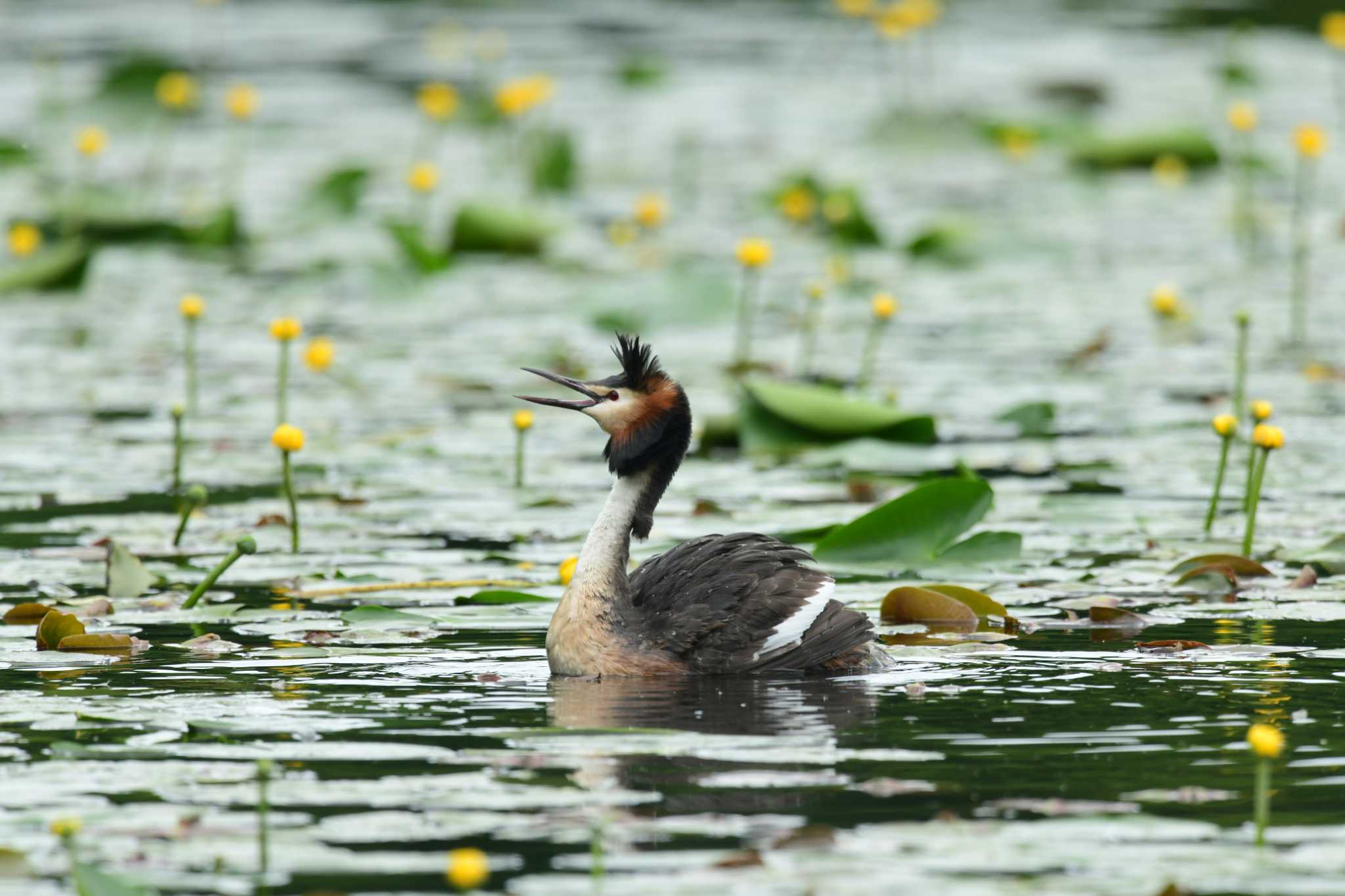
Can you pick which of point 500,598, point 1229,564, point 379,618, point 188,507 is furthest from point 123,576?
point 1229,564

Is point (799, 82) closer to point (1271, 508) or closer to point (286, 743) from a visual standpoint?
point (1271, 508)

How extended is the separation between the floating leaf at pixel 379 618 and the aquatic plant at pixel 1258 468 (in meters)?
2.97

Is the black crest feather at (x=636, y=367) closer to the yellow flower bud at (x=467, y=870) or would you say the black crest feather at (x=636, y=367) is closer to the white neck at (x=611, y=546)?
A: the white neck at (x=611, y=546)

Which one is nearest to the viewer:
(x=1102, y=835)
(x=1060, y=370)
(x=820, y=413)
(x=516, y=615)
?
(x=1102, y=835)

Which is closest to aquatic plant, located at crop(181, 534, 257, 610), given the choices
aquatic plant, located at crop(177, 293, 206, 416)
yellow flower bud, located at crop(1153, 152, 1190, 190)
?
aquatic plant, located at crop(177, 293, 206, 416)

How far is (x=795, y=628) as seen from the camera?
23.3 ft

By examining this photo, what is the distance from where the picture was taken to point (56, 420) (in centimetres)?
1180

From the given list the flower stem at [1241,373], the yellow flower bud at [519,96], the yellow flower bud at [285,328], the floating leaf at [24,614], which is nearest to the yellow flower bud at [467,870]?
the floating leaf at [24,614]

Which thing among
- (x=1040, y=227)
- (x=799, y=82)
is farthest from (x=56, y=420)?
(x=799, y=82)

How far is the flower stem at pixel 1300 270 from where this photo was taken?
1388cm

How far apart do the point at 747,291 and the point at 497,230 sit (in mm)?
3603

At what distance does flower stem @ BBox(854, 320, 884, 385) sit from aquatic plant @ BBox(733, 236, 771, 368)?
2.14 feet

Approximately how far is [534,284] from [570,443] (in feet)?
13.9

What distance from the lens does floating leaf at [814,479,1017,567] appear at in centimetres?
843
